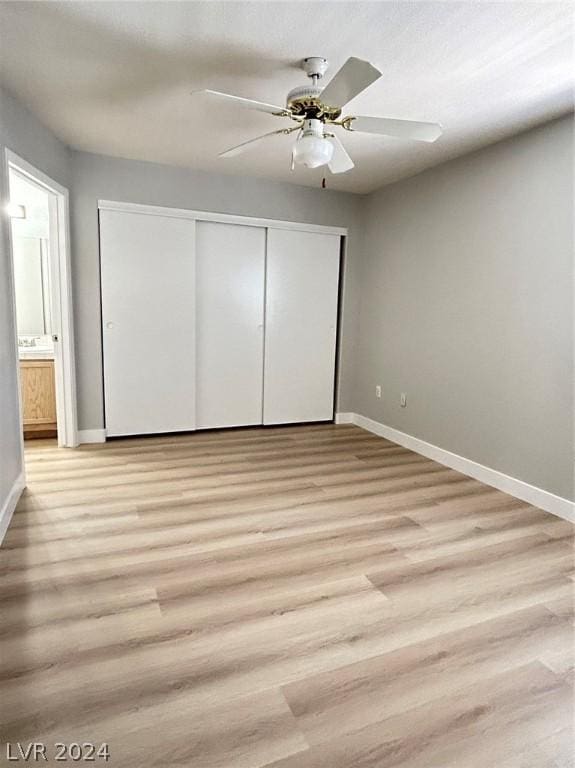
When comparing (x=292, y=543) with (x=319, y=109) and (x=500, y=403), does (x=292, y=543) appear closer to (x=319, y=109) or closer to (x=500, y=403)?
(x=500, y=403)

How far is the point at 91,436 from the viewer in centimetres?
397

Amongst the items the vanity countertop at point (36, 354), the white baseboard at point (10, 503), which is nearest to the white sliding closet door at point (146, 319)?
the vanity countertop at point (36, 354)

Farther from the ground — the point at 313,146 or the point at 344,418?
the point at 313,146

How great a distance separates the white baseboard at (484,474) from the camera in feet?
9.12

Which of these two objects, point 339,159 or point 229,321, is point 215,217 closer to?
Answer: point 229,321

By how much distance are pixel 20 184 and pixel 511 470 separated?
4.61 meters

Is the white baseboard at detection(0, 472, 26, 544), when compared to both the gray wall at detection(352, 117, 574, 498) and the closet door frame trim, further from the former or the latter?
the gray wall at detection(352, 117, 574, 498)

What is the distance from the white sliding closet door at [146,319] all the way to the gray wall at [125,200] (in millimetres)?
97

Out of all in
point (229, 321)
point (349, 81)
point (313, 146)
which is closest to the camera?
point (349, 81)

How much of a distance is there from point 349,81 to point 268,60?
60 cm

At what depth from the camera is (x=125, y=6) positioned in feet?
5.75

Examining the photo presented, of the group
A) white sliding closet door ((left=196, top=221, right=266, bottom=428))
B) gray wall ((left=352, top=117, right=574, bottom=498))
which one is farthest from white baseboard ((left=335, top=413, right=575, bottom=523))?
white sliding closet door ((left=196, top=221, right=266, bottom=428))

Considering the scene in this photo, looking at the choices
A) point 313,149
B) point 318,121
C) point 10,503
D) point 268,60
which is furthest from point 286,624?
point 268,60

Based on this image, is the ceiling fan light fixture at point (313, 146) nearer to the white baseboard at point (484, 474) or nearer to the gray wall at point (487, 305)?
the gray wall at point (487, 305)
